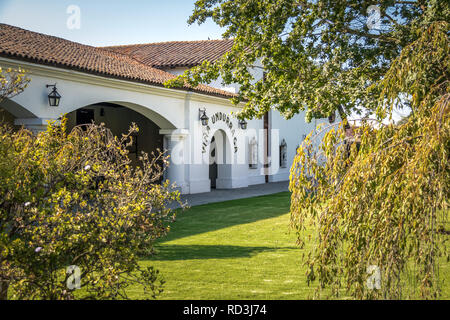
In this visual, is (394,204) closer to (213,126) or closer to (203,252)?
(203,252)

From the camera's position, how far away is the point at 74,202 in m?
4.24

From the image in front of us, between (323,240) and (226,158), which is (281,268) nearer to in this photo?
(323,240)

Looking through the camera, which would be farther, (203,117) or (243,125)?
(243,125)

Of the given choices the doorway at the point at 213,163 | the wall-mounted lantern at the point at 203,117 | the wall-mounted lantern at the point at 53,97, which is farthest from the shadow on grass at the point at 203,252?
the doorway at the point at 213,163

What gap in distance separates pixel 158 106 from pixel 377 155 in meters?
13.1

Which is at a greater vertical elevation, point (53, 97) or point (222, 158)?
point (53, 97)

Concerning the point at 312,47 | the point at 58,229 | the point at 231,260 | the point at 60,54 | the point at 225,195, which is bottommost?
the point at 231,260

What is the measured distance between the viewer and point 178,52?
23984mm

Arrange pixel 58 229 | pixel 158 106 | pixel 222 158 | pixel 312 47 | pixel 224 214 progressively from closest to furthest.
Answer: pixel 58 229 < pixel 312 47 < pixel 224 214 < pixel 158 106 < pixel 222 158

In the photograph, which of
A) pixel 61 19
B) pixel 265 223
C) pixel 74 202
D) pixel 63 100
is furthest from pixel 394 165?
pixel 63 100

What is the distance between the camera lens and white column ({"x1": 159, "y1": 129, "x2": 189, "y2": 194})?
1795 cm

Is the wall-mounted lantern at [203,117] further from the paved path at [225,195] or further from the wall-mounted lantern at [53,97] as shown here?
the wall-mounted lantern at [53,97]

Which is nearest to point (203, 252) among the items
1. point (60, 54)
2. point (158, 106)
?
point (60, 54)

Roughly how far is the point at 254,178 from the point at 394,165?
20.4 meters
